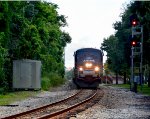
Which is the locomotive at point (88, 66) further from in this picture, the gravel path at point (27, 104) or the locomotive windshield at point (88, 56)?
the gravel path at point (27, 104)

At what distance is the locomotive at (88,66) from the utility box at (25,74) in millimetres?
4635


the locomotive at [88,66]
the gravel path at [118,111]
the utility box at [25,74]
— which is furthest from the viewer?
the locomotive at [88,66]

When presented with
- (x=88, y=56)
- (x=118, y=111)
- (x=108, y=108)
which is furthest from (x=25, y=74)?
(x=118, y=111)

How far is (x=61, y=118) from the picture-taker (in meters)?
15.5

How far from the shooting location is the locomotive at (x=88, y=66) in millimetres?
42312

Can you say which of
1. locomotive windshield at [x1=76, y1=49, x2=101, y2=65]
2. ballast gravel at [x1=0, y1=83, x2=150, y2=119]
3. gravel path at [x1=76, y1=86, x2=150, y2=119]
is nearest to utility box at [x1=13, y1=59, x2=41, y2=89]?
locomotive windshield at [x1=76, y1=49, x2=101, y2=65]

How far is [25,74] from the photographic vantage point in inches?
1507

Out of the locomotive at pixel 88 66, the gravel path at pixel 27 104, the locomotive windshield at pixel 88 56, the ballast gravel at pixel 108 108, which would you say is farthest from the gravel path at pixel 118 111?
the locomotive windshield at pixel 88 56

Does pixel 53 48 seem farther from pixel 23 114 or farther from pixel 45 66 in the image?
pixel 23 114

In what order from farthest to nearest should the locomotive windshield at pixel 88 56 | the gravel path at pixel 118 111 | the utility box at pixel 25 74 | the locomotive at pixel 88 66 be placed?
the locomotive windshield at pixel 88 56
the locomotive at pixel 88 66
the utility box at pixel 25 74
the gravel path at pixel 118 111

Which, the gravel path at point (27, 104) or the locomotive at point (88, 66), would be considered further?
the locomotive at point (88, 66)

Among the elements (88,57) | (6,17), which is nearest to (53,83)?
(88,57)

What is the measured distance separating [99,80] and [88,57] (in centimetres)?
222

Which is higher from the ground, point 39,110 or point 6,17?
point 6,17
